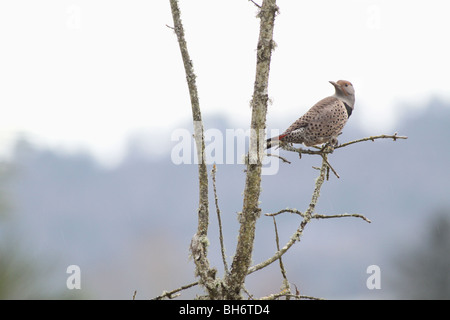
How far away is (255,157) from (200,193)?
404 millimetres

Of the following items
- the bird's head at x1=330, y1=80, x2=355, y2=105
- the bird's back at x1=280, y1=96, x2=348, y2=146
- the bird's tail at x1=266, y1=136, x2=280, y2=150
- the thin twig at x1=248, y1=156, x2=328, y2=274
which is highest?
the bird's head at x1=330, y1=80, x2=355, y2=105

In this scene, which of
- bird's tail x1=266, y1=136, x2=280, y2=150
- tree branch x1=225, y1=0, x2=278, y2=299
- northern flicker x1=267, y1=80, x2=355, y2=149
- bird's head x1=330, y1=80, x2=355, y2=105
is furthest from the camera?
bird's head x1=330, y1=80, x2=355, y2=105

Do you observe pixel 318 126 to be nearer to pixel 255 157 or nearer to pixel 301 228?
pixel 301 228

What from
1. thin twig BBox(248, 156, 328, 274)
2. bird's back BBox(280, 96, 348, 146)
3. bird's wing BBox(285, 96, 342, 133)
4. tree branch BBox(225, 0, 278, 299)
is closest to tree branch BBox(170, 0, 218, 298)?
tree branch BBox(225, 0, 278, 299)

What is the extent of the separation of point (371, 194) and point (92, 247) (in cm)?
7125

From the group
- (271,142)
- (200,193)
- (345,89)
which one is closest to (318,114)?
(345,89)

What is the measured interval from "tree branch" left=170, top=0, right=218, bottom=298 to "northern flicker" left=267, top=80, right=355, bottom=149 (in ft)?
3.76

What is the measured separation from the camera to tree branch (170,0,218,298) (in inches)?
130

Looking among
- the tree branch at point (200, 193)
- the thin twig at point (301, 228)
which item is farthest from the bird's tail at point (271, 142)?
the tree branch at point (200, 193)

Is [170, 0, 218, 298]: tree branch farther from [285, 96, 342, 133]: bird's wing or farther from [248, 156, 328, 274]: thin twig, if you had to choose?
[285, 96, 342, 133]: bird's wing

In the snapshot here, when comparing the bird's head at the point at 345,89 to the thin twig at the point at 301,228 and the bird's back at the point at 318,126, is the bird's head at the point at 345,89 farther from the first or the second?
the thin twig at the point at 301,228

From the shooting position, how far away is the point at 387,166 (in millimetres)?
163625

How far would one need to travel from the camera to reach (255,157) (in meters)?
3.20
